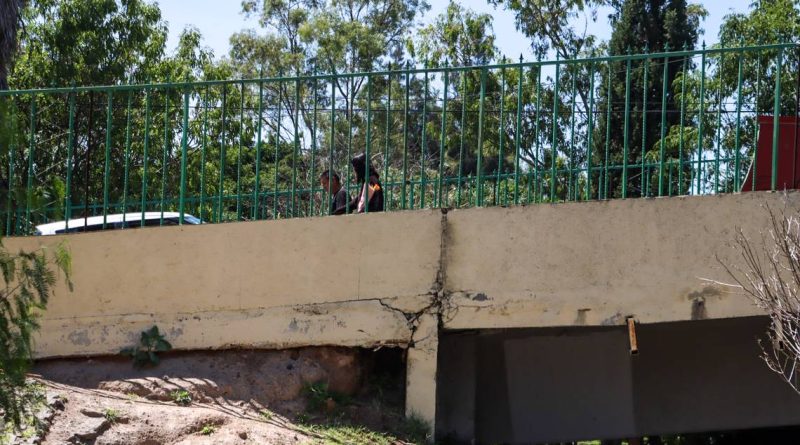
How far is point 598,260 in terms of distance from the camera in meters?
7.23

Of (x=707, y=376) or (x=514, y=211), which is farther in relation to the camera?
(x=707, y=376)

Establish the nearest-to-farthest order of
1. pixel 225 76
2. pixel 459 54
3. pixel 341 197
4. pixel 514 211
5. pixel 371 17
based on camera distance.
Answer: pixel 514 211
pixel 341 197
pixel 225 76
pixel 459 54
pixel 371 17

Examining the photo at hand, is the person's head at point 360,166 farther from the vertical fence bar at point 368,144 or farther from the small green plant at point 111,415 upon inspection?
the small green plant at point 111,415

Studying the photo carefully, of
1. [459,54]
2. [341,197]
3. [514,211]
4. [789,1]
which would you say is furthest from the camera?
[459,54]

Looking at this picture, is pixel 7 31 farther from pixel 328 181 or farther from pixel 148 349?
pixel 148 349

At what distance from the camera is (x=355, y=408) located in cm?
741

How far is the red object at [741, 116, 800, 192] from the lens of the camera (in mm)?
7246

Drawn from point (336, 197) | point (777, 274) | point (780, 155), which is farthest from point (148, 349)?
point (780, 155)

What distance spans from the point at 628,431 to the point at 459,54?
559 inches

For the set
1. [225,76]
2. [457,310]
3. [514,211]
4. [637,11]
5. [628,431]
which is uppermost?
[637,11]

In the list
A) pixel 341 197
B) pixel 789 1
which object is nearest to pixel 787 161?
pixel 341 197

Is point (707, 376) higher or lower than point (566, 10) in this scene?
lower

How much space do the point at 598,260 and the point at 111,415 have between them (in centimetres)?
349

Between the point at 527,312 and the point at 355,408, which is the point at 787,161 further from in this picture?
the point at 355,408
